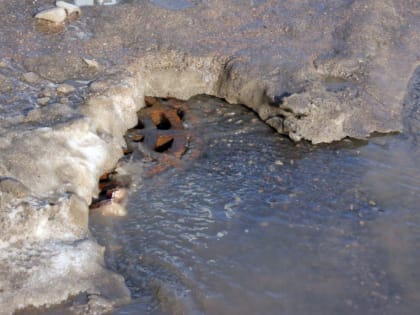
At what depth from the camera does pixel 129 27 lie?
23.2 ft

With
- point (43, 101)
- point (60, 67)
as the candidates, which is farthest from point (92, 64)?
point (43, 101)

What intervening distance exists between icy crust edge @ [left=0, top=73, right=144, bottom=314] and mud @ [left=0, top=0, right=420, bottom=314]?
1 centimetres

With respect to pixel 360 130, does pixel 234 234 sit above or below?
below

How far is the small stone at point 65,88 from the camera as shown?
5.82m

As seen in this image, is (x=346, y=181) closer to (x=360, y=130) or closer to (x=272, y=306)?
(x=360, y=130)

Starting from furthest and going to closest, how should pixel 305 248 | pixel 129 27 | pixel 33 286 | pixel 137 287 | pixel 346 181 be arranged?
pixel 129 27, pixel 346 181, pixel 305 248, pixel 137 287, pixel 33 286

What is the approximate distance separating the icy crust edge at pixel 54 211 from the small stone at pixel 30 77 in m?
0.69

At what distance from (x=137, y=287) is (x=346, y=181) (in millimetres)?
2416

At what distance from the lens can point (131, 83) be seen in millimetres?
6254

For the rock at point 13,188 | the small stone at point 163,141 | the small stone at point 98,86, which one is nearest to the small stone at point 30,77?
the small stone at point 98,86

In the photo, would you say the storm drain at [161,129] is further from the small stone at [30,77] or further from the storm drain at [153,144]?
the small stone at [30,77]

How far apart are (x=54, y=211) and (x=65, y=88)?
1774 mm

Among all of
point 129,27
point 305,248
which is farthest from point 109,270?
point 129,27

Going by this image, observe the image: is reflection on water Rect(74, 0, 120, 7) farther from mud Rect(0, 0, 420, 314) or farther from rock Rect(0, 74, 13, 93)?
rock Rect(0, 74, 13, 93)
